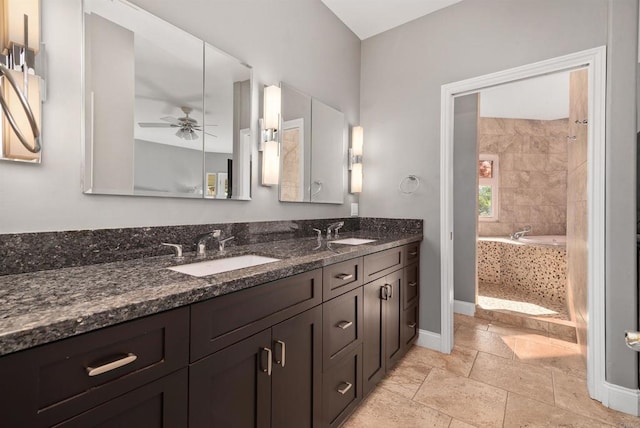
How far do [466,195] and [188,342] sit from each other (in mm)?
3173

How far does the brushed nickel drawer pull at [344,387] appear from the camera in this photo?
1.55m

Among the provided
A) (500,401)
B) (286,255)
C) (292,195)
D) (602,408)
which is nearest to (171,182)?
(286,255)

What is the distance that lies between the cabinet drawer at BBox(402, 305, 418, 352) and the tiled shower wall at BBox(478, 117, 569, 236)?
3.50 meters

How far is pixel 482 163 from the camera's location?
5.44 metres

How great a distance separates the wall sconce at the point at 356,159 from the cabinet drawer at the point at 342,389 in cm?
156

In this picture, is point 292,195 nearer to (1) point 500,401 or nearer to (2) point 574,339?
(1) point 500,401

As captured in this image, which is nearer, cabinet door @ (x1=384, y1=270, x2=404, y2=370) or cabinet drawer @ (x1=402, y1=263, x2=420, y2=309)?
cabinet door @ (x1=384, y1=270, x2=404, y2=370)

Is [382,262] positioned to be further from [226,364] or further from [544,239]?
[544,239]

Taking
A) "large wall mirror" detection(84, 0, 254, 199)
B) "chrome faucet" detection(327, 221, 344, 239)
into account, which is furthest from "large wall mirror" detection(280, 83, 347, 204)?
"large wall mirror" detection(84, 0, 254, 199)

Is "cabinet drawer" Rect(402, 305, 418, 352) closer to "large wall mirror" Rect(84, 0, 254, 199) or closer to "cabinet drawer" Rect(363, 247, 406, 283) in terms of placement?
"cabinet drawer" Rect(363, 247, 406, 283)

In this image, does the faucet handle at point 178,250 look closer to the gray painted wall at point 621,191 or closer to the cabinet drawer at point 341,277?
the cabinet drawer at point 341,277

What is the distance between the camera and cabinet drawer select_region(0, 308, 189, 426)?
584 millimetres

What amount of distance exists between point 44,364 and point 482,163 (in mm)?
6050

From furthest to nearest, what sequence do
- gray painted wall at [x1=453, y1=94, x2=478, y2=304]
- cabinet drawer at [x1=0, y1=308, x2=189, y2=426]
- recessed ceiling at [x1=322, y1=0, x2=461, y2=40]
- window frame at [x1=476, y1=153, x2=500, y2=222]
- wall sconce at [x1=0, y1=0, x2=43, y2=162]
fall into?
window frame at [x1=476, y1=153, x2=500, y2=222]
gray painted wall at [x1=453, y1=94, x2=478, y2=304]
recessed ceiling at [x1=322, y1=0, x2=461, y2=40]
wall sconce at [x1=0, y1=0, x2=43, y2=162]
cabinet drawer at [x1=0, y1=308, x2=189, y2=426]
